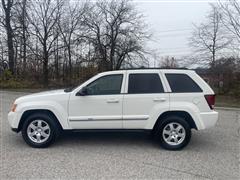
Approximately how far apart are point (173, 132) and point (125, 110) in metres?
1.17

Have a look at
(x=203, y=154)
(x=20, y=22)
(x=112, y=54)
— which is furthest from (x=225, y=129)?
(x=20, y=22)

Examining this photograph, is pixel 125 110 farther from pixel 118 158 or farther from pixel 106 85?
pixel 118 158

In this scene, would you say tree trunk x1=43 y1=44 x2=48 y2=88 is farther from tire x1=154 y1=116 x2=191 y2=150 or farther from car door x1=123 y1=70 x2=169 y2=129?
tire x1=154 y1=116 x2=191 y2=150

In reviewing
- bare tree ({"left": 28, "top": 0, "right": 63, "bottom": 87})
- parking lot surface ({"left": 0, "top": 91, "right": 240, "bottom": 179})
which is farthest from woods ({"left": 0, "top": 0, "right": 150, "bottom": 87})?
parking lot surface ({"left": 0, "top": 91, "right": 240, "bottom": 179})

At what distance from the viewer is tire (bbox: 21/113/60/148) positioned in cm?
511

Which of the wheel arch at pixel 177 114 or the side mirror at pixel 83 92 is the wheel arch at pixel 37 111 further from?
the wheel arch at pixel 177 114

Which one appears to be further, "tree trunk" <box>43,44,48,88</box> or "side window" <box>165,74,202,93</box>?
"tree trunk" <box>43,44,48,88</box>

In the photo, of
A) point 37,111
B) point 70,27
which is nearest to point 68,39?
point 70,27

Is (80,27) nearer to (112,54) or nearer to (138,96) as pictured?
(112,54)

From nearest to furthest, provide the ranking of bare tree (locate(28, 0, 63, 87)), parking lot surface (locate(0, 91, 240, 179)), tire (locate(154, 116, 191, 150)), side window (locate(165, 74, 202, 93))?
parking lot surface (locate(0, 91, 240, 179))
tire (locate(154, 116, 191, 150))
side window (locate(165, 74, 202, 93))
bare tree (locate(28, 0, 63, 87))

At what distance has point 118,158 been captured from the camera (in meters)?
4.52

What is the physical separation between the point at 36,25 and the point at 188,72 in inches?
886

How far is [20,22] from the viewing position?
24.8 metres

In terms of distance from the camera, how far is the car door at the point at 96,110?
200 inches
